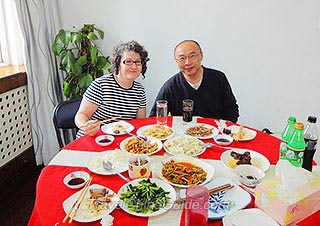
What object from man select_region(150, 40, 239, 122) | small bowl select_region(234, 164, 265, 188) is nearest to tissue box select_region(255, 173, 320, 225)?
small bowl select_region(234, 164, 265, 188)

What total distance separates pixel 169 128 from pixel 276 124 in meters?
1.46

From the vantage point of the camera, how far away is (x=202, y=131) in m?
1.79

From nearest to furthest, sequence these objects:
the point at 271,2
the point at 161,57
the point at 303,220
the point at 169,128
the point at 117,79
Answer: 1. the point at 303,220
2. the point at 169,128
3. the point at 117,79
4. the point at 271,2
5. the point at 161,57

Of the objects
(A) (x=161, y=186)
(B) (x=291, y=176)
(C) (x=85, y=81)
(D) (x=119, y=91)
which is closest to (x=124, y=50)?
(D) (x=119, y=91)

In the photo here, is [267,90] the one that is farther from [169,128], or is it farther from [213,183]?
[213,183]

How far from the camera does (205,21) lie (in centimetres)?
278

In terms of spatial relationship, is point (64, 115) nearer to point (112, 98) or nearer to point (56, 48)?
point (112, 98)

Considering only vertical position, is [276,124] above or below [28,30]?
below

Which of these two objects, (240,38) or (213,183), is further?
(240,38)

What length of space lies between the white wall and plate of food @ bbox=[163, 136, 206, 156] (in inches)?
55.7

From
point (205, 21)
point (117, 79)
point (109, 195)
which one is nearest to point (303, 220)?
point (109, 195)

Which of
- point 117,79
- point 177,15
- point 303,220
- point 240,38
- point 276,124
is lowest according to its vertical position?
point 276,124

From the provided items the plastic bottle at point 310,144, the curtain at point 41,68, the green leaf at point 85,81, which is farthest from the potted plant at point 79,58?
the plastic bottle at point 310,144

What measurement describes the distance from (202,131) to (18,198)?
1.69 metres
